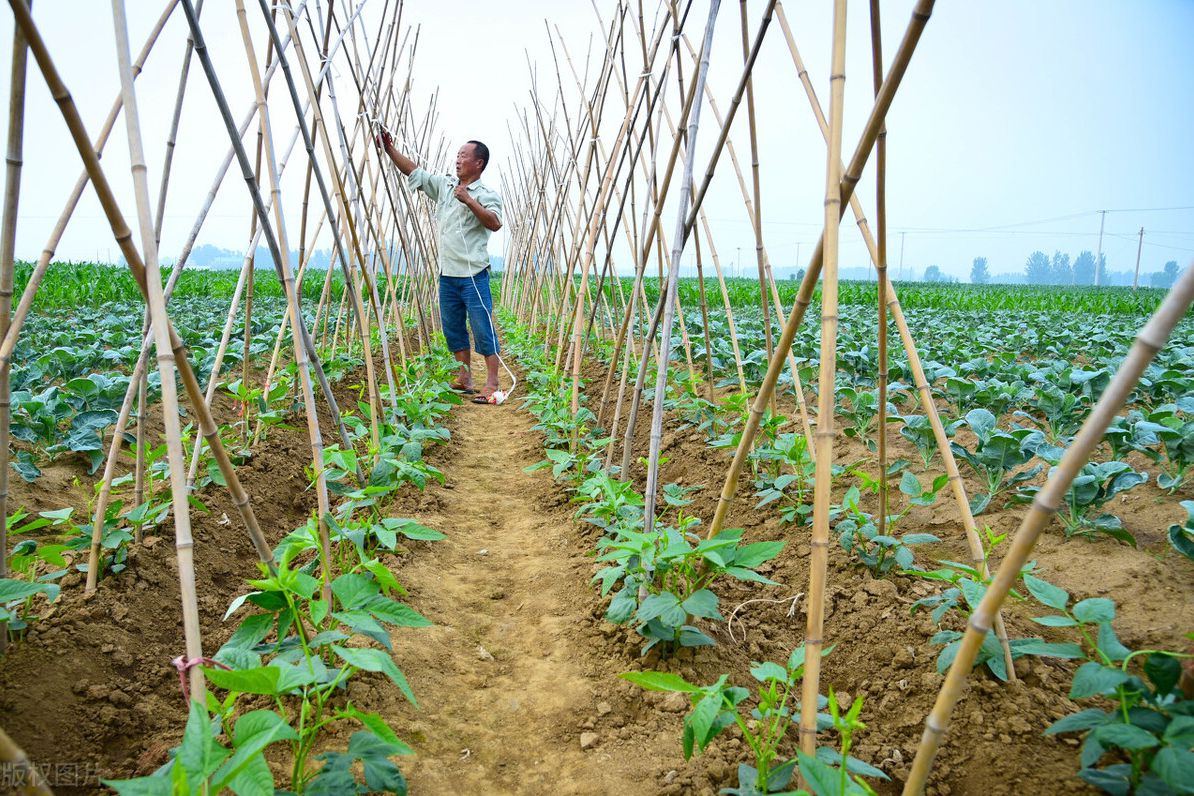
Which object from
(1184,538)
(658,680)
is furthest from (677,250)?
(1184,538)

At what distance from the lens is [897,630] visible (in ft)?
5.65

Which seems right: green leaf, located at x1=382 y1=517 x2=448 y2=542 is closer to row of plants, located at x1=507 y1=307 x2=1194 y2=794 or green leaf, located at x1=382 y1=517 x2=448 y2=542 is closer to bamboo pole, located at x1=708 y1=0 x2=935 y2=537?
row of plants, located at x1=507 y1=307 x2=1194 y2=794

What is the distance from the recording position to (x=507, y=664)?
1.88 meters

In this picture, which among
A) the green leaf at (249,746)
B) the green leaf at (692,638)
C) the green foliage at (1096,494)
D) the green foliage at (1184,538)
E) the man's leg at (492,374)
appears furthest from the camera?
the man's leg at (492,374)

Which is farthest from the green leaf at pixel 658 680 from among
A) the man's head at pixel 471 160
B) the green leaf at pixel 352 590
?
the man's head at pixel 471 160

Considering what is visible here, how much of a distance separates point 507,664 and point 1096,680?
1424mm

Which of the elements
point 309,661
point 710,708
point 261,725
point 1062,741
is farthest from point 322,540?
point 1062,741

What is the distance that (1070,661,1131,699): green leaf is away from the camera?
1.00 m

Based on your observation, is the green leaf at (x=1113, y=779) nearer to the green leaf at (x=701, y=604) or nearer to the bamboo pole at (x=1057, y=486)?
the bamboo pole at (x=1057, y=486)

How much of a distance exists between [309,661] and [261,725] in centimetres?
21

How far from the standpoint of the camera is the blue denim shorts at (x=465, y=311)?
17.0 feet

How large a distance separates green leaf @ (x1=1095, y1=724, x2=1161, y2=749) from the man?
4.44 m

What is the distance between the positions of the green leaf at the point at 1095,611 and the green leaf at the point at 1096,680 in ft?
0.41

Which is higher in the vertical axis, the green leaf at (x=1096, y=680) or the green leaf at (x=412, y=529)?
the green leaf at (x=412, y=529)
